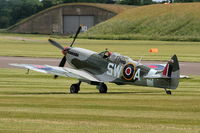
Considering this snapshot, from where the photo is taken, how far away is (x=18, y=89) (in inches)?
978

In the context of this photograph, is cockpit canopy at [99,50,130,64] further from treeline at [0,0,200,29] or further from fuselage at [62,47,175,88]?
treeline at [0,0,200,29]

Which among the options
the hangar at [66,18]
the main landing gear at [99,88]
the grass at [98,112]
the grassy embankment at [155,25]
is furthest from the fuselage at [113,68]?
the hangar at [66,18]

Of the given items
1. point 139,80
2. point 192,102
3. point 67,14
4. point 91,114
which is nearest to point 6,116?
point 91,114

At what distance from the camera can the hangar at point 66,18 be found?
14575 cm

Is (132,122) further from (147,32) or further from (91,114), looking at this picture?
(147,32)

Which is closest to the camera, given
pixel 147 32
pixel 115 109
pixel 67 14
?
pixel 115 109

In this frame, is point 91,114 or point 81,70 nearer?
point 91,114

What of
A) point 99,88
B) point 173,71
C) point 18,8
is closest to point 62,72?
point 99,88

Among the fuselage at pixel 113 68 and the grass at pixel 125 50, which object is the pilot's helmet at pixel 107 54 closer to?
the fuselage at pixel 113 68

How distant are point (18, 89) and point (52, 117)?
8831mm

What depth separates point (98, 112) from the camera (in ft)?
56.6

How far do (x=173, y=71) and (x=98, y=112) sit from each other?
17.6 ft

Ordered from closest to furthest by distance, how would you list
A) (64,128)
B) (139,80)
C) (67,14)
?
(64,128) → (139,80) → (67,14)

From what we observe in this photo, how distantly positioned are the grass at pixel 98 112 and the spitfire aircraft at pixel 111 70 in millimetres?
559
